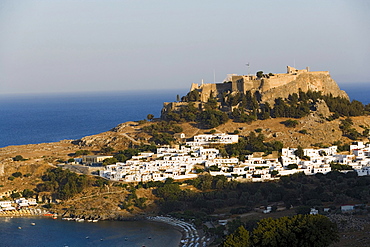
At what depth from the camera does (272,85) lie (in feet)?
184

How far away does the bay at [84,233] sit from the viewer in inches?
1372

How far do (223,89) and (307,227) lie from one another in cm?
3450

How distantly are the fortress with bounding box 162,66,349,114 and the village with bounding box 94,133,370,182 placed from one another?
903 centimetres

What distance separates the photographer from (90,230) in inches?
1474

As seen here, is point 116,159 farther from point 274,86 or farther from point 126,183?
point 274,86

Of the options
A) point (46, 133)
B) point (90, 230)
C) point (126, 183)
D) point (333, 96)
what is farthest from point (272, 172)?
point (46, 133)

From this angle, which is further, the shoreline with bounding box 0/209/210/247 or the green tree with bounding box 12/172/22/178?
the green tree with bounding box 12/172/22/178

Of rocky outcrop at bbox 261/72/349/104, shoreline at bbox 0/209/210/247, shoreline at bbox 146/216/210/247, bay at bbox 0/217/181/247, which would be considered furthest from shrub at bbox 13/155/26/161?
rocky outcrop at bbox 261/72/349/104

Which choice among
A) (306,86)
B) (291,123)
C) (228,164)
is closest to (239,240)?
(228,164)

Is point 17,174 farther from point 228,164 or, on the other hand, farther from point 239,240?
point 239,240

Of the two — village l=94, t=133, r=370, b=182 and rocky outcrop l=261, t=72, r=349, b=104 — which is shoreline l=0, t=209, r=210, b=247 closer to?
village l=94, t=133, r=370, b=182

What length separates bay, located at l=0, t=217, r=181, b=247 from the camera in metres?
34.8

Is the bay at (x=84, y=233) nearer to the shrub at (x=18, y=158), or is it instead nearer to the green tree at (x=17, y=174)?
the green tree at (x=17, y=174)

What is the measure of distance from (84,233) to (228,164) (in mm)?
12739
